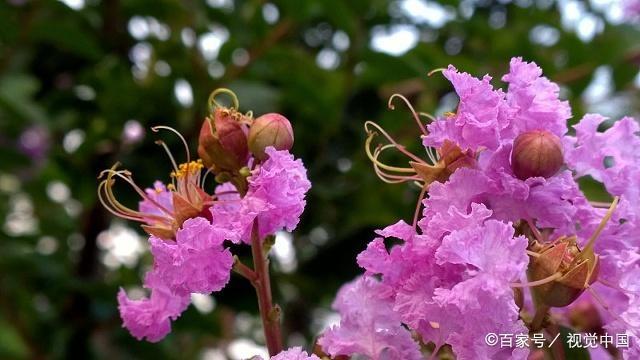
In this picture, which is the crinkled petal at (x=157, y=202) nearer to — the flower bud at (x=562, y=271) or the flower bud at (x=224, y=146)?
the flower bud at (x=224, y=146)

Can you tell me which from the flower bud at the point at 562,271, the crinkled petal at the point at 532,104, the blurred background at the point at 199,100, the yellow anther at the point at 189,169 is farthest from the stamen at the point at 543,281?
the blurred background at the point at 199,100

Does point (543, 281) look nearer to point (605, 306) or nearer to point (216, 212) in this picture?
point (605, 306)

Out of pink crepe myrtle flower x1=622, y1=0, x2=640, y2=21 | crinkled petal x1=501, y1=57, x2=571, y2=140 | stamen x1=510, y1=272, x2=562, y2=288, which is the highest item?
pink crepe myrtle flower x1=622, y1=0, x2=640, y2=21

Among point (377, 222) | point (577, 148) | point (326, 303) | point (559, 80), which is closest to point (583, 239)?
point (577, 148)

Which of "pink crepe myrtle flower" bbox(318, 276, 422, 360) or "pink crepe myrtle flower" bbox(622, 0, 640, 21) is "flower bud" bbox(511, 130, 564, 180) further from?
"pink crepe myrtle flower" bbox(622, 0, 640, 21)

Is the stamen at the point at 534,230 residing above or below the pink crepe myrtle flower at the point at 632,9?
below

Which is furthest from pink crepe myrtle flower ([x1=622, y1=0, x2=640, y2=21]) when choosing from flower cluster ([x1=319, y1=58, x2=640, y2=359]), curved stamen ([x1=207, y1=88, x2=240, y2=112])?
curved stamen ([x1=207, y1=88, x2=240, y2=112])
